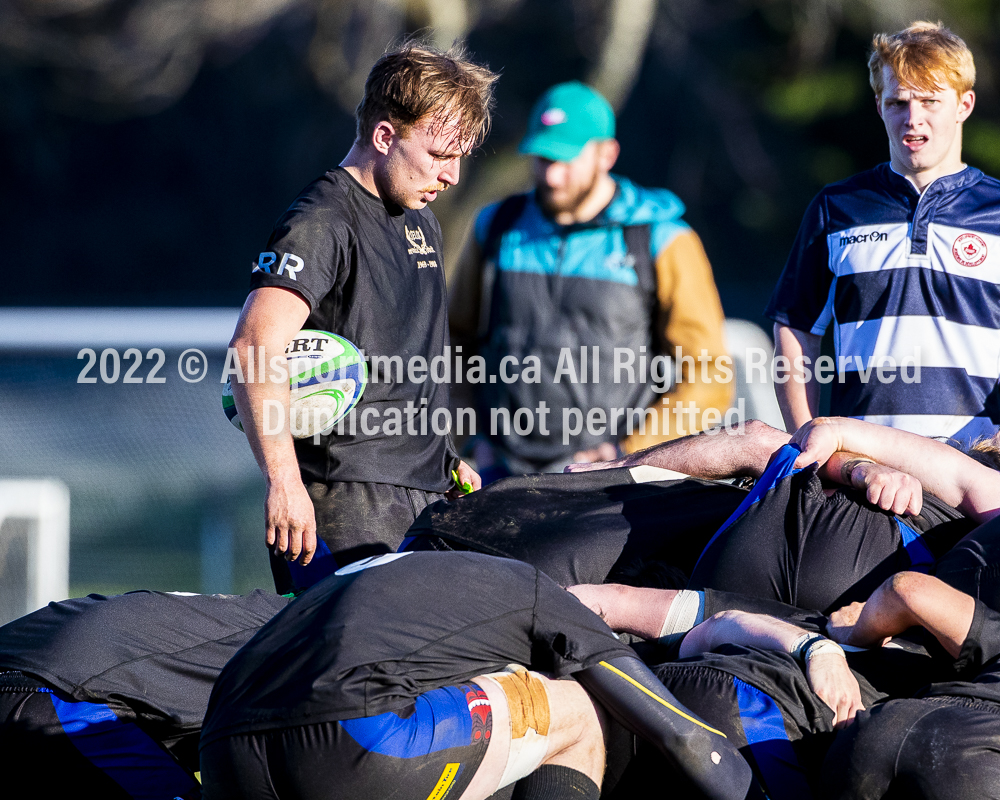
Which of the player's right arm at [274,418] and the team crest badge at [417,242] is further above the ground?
the team crest badge at [417,242]

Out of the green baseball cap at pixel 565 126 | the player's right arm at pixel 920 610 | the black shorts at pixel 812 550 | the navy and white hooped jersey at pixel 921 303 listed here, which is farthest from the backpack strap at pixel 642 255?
the player's right arm at pixel 920 610

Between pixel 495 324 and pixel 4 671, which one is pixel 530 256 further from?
pixel 4 671

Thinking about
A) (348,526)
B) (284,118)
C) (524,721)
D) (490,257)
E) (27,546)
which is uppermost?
(284,118)

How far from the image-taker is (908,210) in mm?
3994

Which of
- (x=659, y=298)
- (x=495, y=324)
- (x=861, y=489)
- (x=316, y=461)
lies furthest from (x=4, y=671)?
(x=659, y=298)

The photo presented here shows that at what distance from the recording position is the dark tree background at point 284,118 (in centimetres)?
1387

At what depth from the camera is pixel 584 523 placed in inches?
126

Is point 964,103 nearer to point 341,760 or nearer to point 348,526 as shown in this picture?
point 348,526

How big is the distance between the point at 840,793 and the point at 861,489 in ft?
3.29

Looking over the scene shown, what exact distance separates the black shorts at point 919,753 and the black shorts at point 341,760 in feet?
2.71

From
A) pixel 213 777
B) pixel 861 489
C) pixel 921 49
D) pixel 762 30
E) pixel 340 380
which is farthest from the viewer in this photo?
pixel 762 30

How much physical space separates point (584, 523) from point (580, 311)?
1.93 metres

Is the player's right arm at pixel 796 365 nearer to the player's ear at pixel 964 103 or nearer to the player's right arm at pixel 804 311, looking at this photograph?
the player's right arm at pixel 804 311

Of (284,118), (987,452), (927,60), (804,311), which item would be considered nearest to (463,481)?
(804,311)
